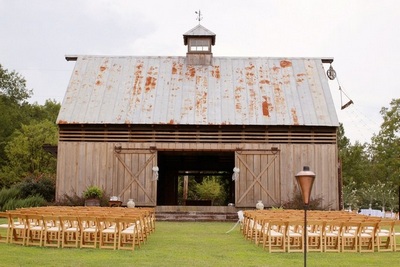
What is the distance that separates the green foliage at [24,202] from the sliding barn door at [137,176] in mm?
3730

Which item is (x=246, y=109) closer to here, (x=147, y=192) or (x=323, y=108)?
(x=323, y=108)

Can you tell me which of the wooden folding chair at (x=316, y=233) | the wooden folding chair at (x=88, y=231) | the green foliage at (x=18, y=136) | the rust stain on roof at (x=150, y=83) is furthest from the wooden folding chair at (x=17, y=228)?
the green foliage at (x=18, y=136)

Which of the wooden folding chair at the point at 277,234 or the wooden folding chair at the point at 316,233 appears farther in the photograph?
the wooden folding chair at the point at 316,233

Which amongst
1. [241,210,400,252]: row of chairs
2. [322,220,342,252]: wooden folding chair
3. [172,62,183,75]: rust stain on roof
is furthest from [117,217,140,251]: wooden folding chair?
[172,62,183,75]: rust stain on roof

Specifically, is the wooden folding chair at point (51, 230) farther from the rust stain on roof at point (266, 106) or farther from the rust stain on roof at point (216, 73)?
the rust stain on roof at point (216, 73)

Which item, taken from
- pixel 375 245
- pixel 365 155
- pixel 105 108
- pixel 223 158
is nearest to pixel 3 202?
pixel 105 108

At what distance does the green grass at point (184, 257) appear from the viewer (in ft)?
33.6

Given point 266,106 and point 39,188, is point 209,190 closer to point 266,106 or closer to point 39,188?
point 266,106

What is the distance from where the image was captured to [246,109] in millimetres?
26281

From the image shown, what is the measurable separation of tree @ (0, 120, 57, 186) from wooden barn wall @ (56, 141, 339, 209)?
1934cm

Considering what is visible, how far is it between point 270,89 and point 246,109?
2.21 meters

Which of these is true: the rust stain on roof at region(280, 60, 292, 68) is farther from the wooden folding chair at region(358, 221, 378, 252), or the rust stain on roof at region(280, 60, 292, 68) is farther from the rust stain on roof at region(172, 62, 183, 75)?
the wooden folding chair at region(358, 221, 378, 252)

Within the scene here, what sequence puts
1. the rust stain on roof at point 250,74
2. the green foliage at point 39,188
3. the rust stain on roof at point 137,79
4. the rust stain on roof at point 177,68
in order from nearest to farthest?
the green foliage at point 39,188 → the rust stain on roof at point 137,79 → the rust stain on roof at point 250,74 → the rust stain on roof at point 177,68

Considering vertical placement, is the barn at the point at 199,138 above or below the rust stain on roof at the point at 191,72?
below
